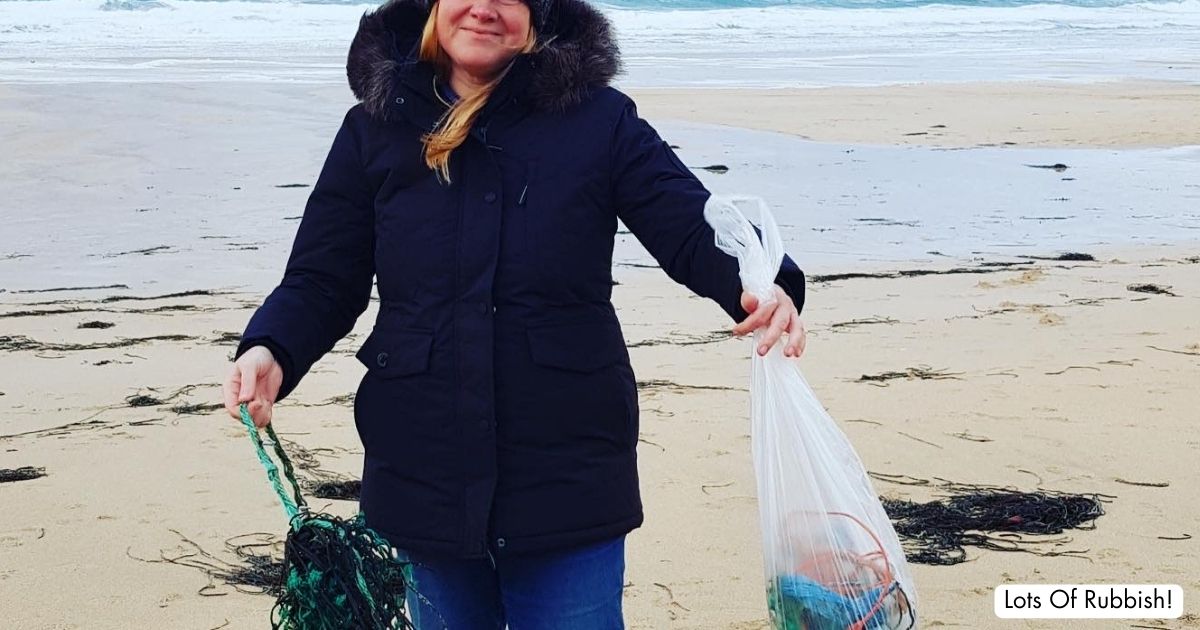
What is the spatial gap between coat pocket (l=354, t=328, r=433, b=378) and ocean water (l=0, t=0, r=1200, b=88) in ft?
65.7

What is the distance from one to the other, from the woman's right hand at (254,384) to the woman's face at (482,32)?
599 millimetres

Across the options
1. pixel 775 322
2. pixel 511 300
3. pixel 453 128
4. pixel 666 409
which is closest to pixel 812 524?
pixel 775 322

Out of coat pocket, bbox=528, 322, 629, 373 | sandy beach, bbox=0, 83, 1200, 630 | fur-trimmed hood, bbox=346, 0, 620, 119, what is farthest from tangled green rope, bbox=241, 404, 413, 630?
sandy beach, bbox=0, 83, 1200, 630

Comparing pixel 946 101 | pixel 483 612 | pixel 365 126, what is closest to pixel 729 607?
pixel 483 612

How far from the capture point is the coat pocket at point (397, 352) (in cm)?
226

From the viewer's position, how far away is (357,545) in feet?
7.08

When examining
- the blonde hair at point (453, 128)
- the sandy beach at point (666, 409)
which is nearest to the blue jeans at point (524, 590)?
the blonde hair at point (453, 128)

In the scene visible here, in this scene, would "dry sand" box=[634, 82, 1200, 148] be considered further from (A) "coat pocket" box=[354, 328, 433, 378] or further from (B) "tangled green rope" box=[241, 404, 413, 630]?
(B) "tangled green rope" box=[241, 404, 413, 630]

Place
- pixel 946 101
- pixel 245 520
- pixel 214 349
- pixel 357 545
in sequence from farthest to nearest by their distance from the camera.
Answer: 1. pixel 946 101
2. pixel 214 349
3. pixel 245 520
4. pixel 357 545

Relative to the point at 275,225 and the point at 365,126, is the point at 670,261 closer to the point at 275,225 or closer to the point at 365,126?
the point at 365,126

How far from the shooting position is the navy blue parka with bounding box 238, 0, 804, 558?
2.24 m

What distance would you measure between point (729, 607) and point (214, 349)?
12.1ft

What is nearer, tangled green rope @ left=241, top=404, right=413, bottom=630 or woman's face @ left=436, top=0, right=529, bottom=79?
tangled green rope @ left=241, top=404, right=413, bottom=630

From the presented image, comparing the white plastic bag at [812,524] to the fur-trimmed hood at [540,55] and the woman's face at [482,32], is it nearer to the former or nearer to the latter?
the fur-trimmed hood at [540,55]
